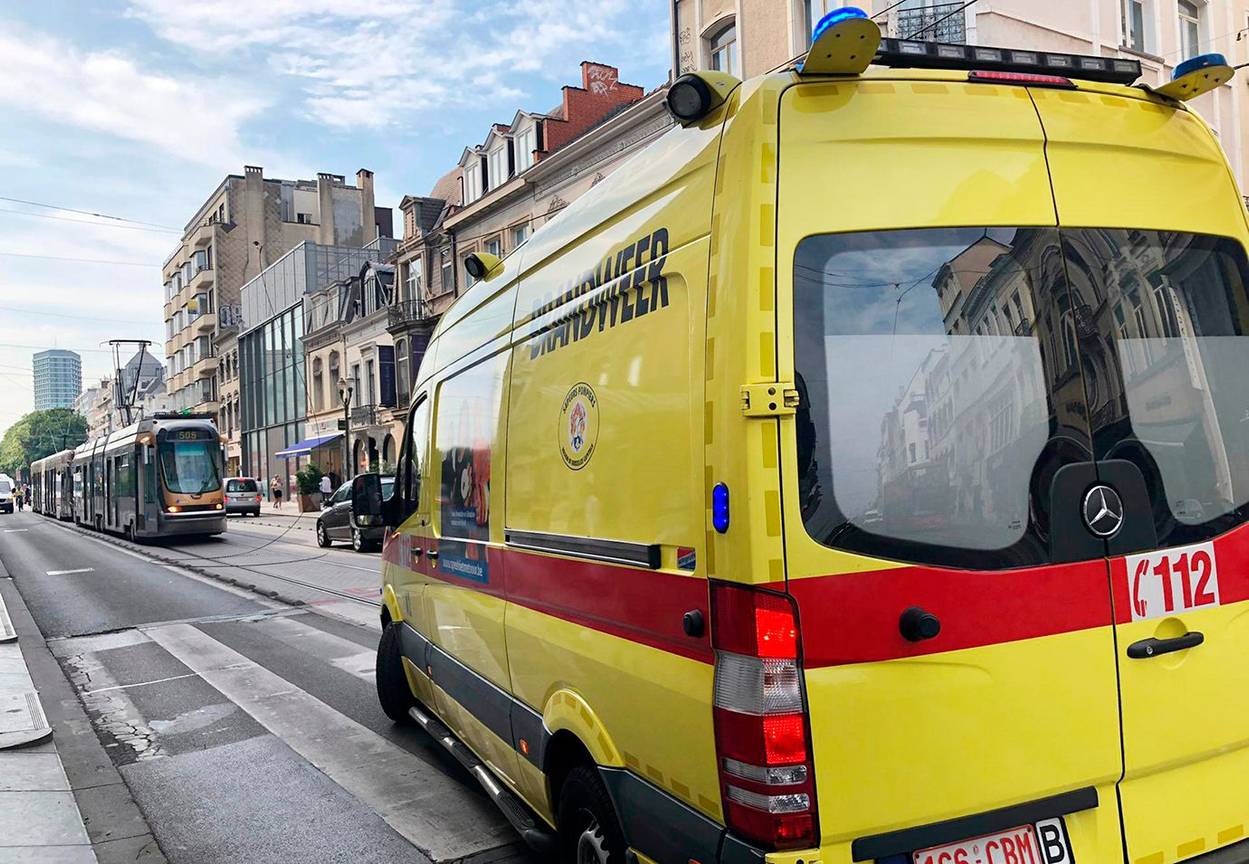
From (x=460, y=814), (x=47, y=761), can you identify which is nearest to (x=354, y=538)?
(x=47, y=761)

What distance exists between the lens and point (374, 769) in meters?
5.71

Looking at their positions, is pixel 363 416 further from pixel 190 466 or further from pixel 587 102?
pixel 190 466

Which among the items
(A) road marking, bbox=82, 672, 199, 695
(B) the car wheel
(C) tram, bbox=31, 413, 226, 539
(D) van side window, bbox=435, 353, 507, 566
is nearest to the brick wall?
(C) tram, bbox=31, 413, 226, 539

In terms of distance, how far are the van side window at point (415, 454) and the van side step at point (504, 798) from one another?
4.18ft

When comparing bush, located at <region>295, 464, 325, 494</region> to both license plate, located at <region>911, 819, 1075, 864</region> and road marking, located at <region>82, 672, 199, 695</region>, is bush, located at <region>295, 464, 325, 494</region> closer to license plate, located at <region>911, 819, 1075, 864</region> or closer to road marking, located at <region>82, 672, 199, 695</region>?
road marking, located at <region>82, 672, 199, 695</region>

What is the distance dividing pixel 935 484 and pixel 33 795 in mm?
5374

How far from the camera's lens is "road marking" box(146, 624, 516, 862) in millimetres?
4676

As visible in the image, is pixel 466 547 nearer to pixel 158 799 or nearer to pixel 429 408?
pixel 429 408

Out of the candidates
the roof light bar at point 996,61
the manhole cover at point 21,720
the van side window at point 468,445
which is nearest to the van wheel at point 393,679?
the van side window at point 468,445

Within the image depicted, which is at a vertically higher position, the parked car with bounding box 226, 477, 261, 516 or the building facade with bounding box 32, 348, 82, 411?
Answer: the building facade with bounding box 32, 348, 82, 411

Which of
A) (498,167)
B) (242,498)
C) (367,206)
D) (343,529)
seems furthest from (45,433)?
(343,529)

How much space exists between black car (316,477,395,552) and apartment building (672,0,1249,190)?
12.7m

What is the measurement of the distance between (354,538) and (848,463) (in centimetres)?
2024

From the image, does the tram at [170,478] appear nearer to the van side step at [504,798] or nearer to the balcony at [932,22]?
the balcony at [932,22]
